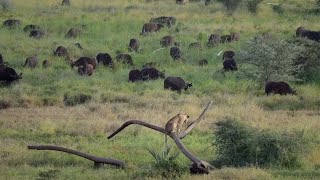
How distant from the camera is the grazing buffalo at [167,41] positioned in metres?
31.3

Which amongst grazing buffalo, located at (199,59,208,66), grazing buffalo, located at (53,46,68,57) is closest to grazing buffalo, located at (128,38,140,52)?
grazing buffalo, located at (53,46,68,57)

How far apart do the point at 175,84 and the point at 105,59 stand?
5369 millimetres

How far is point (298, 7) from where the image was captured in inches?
1645

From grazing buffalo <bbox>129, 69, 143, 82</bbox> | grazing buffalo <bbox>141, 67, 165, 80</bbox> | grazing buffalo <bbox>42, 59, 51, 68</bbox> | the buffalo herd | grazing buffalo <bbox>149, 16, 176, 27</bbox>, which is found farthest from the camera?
grazing buffalo <bbox>149, 16, 176, 27</bbox>

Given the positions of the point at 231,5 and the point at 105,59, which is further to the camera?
the point at 231,5

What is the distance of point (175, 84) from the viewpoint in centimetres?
2367

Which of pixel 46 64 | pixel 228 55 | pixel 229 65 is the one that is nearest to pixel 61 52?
pixel 46 64

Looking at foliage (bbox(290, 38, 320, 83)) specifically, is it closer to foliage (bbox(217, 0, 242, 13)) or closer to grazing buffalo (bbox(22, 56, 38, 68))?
grazing buffalo (bbox(22, 56, 38, 68))

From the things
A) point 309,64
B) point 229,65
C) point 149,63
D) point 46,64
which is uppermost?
point 309,64

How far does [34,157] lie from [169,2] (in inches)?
1256

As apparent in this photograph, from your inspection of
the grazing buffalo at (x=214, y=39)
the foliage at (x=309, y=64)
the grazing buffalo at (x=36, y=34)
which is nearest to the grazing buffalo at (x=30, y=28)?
the grazing buffalo at (x=36, y=34)

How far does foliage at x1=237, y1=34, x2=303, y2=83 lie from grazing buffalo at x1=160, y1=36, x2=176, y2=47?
6.62 m

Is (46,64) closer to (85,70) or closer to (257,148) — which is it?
(85,70)

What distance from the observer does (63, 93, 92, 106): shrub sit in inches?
847
